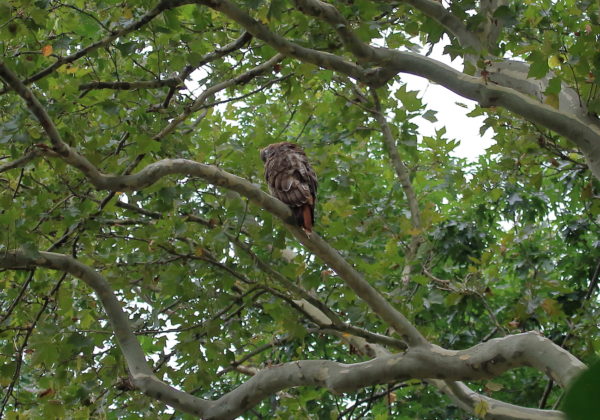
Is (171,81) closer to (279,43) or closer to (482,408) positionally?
(279,43)

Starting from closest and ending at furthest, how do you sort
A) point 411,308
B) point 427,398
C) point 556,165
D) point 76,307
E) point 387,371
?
point 387,371 < point 411,308 < point 556,165 < point 76,307 < point 427,398

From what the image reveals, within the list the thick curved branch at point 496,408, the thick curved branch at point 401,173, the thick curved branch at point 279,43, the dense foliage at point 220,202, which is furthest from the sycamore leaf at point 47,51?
the thick curved branch at point 496,408

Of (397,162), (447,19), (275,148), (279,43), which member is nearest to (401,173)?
(397,162)

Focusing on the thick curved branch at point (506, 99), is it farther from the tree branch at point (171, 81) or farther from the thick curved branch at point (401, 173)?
the thick curved branch at point (401, 173)

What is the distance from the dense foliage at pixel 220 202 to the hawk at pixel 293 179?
18cm

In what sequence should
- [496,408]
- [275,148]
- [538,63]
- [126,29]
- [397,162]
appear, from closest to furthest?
1. [538,63]
2. [496,408]
3. [126,29]
4. [275,148]
5. [397,162]

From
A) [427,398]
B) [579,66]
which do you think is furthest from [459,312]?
[579,66]

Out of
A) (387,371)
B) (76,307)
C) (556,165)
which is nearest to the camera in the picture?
(387,371)

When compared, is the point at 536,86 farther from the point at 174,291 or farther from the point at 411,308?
the point at 174,291

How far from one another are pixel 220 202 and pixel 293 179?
1.66ft

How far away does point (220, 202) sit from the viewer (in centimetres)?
431

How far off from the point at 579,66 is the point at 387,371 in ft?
5.63

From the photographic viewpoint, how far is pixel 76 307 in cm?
525

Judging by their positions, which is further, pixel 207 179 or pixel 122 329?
pixel 122 329
